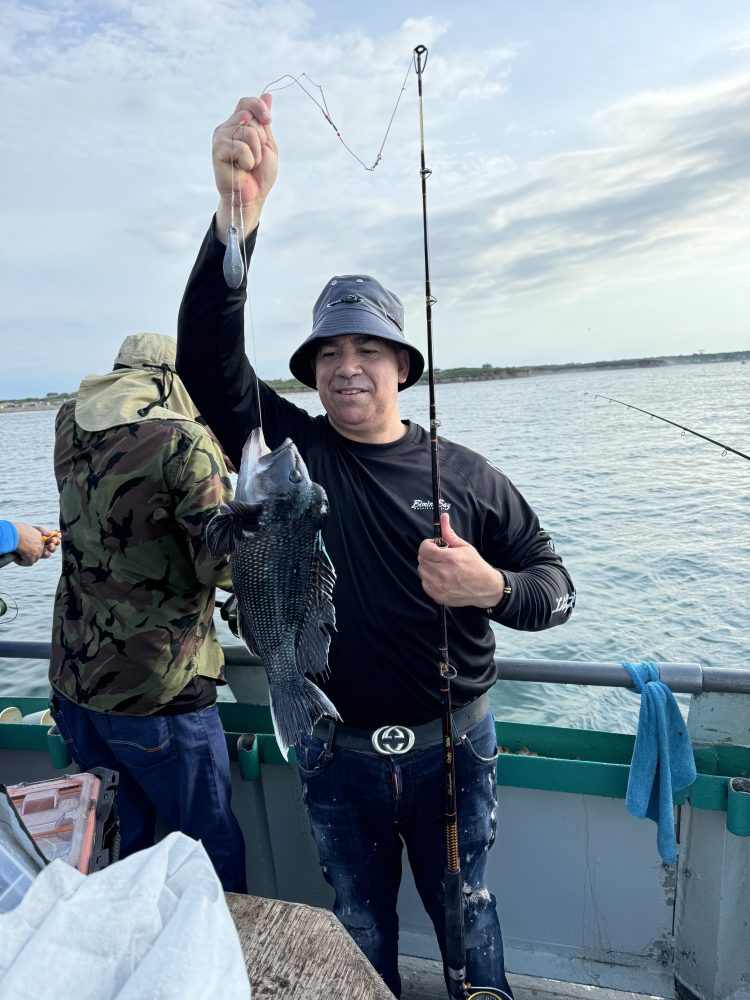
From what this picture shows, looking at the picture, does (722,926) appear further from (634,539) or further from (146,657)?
(634,539)

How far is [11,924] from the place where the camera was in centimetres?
117

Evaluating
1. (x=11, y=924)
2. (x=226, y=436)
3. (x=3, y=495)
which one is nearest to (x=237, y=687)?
(x=226, y=436)

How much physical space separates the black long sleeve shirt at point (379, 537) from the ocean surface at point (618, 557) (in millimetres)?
3357

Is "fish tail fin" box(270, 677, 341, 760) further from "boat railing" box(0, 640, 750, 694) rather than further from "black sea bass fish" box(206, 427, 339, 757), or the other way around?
"boat railing" box(0, 640, 750, 694)

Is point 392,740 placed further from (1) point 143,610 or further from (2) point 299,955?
(1) point 143,610

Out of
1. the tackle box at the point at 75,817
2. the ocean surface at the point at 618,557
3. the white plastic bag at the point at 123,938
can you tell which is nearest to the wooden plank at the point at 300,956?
the tackle box at the point at 75,817

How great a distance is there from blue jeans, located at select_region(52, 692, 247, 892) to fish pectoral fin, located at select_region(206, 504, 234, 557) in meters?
1.10

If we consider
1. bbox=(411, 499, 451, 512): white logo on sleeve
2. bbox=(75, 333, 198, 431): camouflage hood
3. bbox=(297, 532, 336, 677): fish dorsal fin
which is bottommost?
bbox=(297, 532, 336, 677): fish dorsal fin

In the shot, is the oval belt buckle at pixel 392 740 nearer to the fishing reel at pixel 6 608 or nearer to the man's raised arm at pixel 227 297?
the man's raised arm at pixel 227 297

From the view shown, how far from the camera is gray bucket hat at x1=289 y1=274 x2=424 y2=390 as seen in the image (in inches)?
94.7

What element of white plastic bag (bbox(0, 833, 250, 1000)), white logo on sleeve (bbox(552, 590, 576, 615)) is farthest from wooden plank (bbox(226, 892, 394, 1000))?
white logo on sleeve (bbox(552, 590, 576, 615))

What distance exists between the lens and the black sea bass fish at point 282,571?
197cm

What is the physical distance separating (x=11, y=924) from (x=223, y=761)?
68.8 inches

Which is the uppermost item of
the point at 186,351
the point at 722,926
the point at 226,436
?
the point at 186,351
